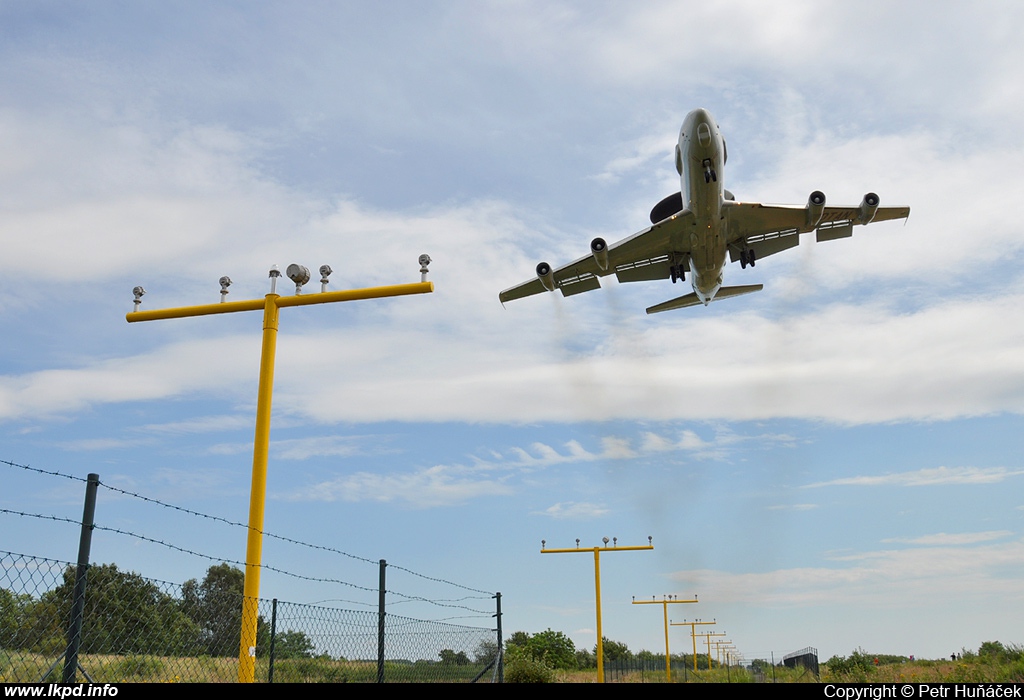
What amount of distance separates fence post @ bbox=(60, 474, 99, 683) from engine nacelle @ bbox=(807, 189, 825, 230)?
21709 millimetres

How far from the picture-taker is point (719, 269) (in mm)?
25891

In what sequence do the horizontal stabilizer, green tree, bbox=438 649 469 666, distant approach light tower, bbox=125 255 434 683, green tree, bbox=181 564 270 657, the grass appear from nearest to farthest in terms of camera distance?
the grass
green tree, bbox=181 564 270 657
distant approach light tower, bbox=125 255 434 683
green tree, bbox=438 649 469 666
the horizontal stabilizer

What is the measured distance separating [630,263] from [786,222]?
515cm

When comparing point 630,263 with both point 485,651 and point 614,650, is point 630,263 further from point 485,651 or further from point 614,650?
point 614,650

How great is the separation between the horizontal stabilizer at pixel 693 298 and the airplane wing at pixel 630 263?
115cm

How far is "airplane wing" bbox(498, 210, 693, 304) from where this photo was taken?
2459cm

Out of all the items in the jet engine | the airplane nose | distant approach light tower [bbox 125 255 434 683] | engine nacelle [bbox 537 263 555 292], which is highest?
the jet engine

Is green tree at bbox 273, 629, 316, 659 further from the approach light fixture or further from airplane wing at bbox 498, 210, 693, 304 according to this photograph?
airplane wing at bbox 498, 210, 693, 304

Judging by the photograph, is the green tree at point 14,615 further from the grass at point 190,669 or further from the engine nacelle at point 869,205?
the engine nacelle at point 869,205

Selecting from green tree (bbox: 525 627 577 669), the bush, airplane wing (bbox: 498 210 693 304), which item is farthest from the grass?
green tree (bbox: 525 627 577 669)

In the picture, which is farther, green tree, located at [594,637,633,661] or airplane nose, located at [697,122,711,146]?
green tree, located at [594,637,633,661]

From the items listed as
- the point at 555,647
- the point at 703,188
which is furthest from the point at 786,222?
the point at 555,647

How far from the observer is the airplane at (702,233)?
22375 mm
